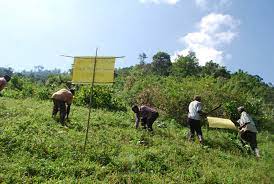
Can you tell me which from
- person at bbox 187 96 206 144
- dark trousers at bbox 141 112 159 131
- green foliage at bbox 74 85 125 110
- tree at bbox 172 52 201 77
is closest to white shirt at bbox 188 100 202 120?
person at bbox 187 96 206 144

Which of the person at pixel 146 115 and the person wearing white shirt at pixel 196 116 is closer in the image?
the person wearing white shirt at pixel 196 116

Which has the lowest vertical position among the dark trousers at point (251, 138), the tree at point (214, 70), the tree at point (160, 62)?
the dark trousers at point (251, 138)

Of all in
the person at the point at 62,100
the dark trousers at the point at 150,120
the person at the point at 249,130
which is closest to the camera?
the person at the point at 62,100

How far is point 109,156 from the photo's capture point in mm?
11273

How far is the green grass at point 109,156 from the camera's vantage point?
9.80 metres

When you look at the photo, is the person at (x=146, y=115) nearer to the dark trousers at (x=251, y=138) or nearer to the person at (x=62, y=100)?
the person at (x=62, y=100)

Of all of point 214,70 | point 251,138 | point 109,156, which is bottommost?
point 109,156

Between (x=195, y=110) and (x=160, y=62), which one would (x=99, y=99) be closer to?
(x=195, y=110)

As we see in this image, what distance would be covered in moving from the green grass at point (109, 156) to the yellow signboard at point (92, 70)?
1.83m

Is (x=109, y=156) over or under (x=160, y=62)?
under

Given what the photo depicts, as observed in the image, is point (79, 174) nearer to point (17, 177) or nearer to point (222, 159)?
point (17, 177)

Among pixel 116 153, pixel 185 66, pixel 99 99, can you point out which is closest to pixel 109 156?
pixel 116 153

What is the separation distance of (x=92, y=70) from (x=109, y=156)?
8.78 ft

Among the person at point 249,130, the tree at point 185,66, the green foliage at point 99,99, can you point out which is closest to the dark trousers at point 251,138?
the person at point 249,130
